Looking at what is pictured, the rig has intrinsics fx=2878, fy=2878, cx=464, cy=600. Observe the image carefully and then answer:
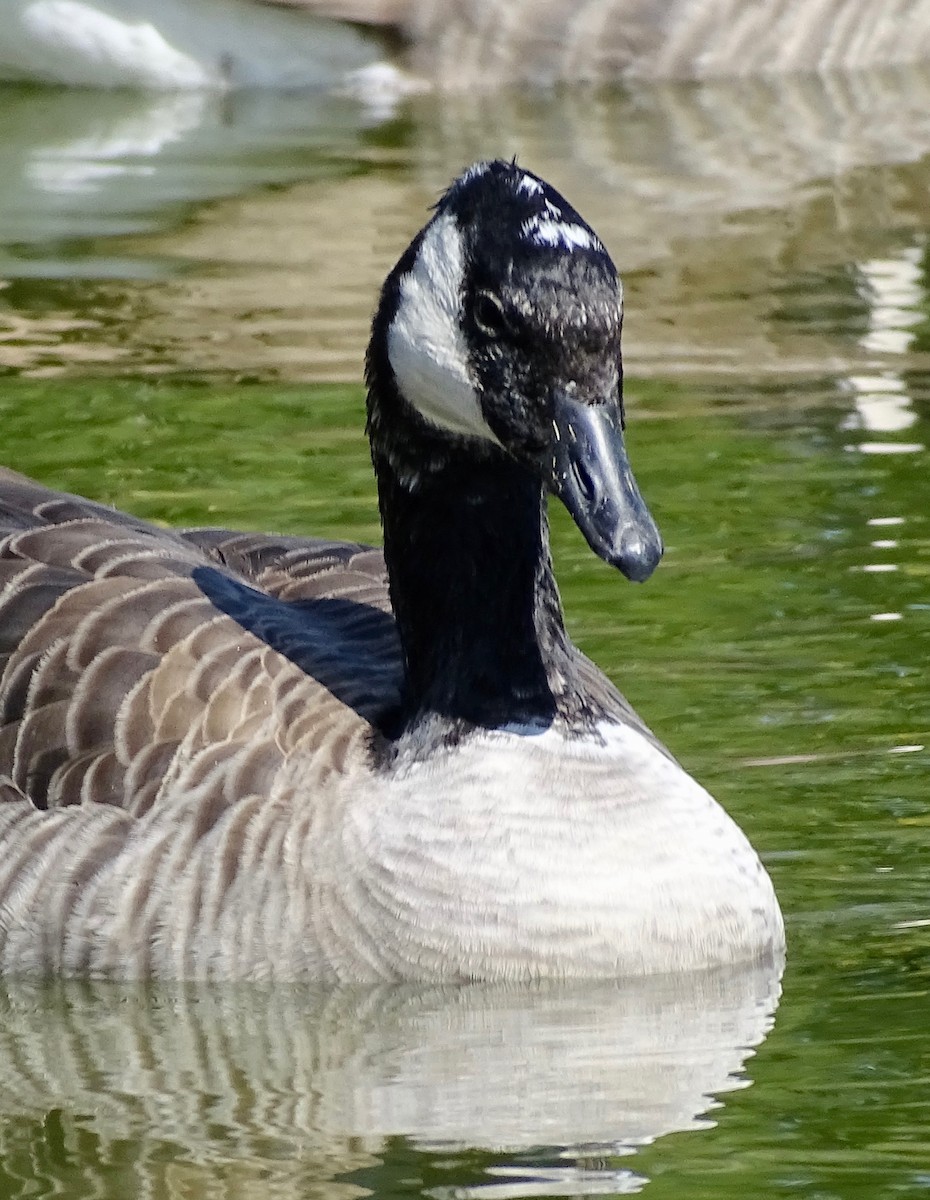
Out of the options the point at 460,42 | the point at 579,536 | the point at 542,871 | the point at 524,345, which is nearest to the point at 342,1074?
the point at 542,871

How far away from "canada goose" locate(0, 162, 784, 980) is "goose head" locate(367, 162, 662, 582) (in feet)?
0.05

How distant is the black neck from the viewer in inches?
307

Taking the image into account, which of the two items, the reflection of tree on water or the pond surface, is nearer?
the reflection of tree on water

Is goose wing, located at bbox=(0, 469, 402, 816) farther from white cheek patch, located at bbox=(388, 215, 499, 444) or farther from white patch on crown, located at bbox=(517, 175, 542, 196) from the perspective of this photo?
white patch on crown, located at bbox=(517, 175, 542, 196)

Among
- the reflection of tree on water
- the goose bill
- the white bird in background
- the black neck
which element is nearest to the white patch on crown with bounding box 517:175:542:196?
the goose bill

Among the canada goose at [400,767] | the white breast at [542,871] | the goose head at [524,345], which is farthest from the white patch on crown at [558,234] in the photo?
the white breast at [542,871]

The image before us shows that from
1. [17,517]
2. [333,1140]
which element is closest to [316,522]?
[17,517]

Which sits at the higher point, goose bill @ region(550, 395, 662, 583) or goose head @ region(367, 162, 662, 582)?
goose head @ region(367, 162, 662, 582)

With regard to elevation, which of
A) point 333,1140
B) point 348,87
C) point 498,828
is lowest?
point 333,1140

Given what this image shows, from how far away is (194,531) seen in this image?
918cm

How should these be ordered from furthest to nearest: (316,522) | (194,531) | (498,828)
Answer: (316,522), (194,531), (498,828)

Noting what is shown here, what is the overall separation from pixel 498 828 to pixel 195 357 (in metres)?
6.64

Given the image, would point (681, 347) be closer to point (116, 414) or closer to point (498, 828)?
point (116, 414)

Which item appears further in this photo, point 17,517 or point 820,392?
point 820,392
